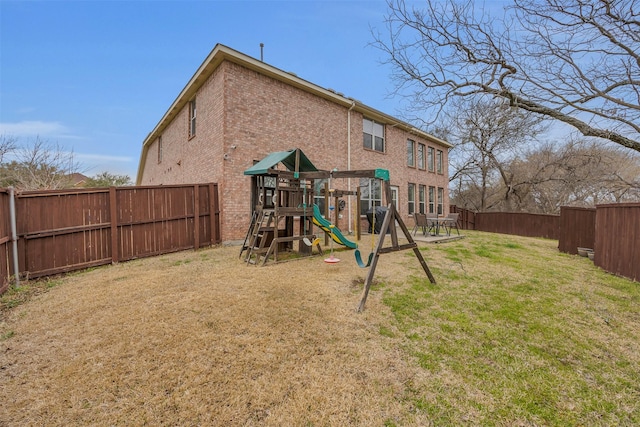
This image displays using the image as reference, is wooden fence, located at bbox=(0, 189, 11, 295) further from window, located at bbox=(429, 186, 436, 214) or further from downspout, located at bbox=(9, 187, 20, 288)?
window, located at bbox=(429, 186, 436, 214)

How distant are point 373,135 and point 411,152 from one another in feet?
13.1

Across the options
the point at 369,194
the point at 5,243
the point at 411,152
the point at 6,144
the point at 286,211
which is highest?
the point at 411,152

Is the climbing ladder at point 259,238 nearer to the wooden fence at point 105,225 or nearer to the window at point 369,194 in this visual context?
the wooden fence at point 105,225

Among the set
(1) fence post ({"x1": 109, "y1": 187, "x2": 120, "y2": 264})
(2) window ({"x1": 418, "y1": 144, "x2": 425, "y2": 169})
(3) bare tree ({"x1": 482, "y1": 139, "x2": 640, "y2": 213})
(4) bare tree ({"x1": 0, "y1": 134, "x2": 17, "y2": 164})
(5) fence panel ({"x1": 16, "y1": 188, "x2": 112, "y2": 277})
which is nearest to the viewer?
(5) fence panel ({"x1": 16, "y1": 188, "x2": 112, "y2": 277})

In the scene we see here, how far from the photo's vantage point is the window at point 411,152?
16.3 meters

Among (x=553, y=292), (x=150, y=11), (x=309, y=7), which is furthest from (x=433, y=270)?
(x=150, y=11)

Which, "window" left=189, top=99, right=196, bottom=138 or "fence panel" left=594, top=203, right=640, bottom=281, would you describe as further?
"window" left=189, top=99, right=196, bottom=138

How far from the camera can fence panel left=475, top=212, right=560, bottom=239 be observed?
15484mm

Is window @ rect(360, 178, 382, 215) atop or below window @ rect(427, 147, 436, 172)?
below

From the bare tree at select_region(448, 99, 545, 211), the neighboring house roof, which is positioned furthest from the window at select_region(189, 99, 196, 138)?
the bare tree at select_region(448, 99, 545, 211)

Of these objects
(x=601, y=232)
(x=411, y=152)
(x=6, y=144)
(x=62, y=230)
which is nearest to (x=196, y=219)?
(x=62, y=230)

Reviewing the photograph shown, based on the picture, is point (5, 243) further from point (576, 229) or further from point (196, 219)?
point (576, 229)

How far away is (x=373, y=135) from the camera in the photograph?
13805mm

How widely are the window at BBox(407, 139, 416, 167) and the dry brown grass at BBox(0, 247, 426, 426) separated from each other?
44.6 feet
